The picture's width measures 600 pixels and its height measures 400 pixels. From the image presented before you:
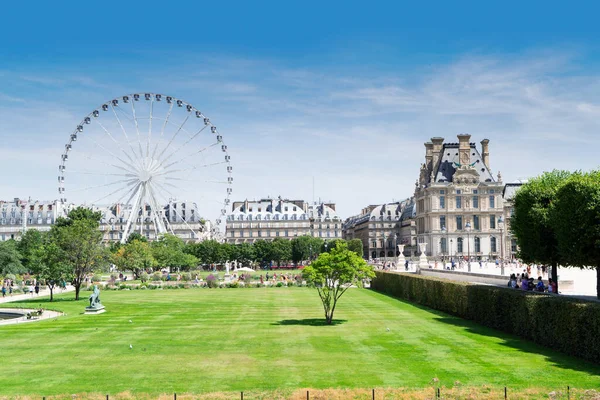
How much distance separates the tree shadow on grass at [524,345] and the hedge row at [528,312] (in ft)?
0.86

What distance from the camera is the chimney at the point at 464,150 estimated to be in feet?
382

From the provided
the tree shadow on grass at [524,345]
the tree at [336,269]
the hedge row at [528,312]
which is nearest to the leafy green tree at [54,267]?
the tree at [336,269]

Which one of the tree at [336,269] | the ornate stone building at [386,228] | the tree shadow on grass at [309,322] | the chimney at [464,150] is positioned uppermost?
the chimney at [464,150]

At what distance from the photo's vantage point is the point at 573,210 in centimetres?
2862

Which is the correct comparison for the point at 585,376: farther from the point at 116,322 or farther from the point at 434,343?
the point at 116,322

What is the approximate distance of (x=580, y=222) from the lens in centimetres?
2795

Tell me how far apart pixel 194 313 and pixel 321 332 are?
11.3 metres

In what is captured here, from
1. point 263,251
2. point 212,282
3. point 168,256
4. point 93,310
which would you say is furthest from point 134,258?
point 263,251

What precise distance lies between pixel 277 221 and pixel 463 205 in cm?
5651

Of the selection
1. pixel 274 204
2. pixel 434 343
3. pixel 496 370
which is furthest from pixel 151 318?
pixel 274 204

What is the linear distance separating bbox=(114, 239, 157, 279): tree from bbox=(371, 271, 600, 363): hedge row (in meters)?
46.2

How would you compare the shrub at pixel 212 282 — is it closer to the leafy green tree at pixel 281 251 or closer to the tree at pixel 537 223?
the tree at pixel 537 223

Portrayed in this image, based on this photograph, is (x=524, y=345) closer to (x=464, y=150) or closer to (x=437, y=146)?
(x=464, y=150)

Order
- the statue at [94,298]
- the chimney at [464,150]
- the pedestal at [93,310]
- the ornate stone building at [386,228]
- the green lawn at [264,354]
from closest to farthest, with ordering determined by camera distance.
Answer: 1. the green lawn at [264,354]
2. the statue at [94,298]
3. the pedestal at [93,310]
4. the chimney at [464,150]
5. the ornate stone building at [386,228]
